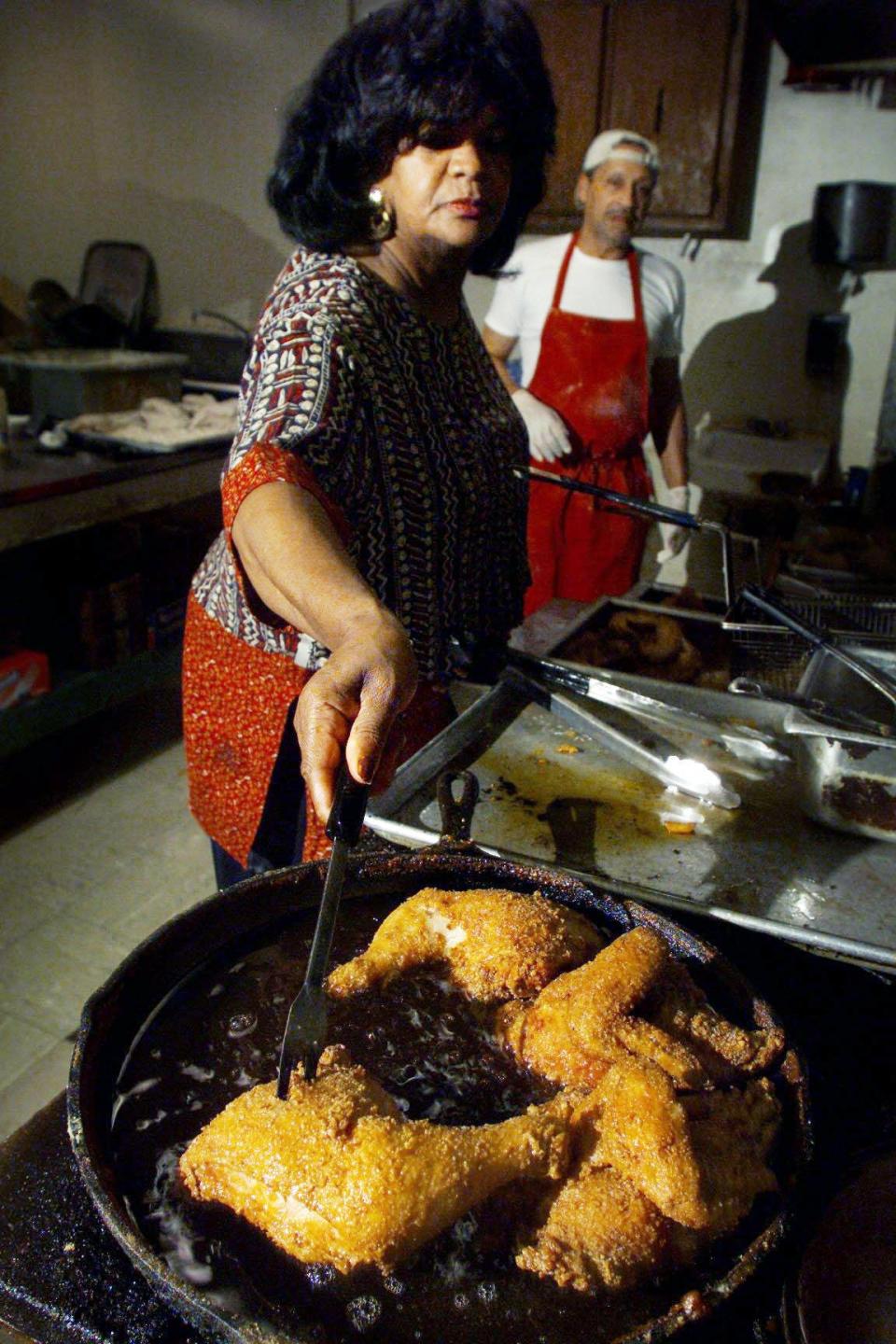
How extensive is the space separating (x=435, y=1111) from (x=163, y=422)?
4020 mm

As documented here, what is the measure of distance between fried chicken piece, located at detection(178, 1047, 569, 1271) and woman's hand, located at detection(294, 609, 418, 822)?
0.90ft

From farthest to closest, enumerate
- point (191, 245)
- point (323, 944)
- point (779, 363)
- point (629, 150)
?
point (191, 245)
point (779, 363)
point (629, 150)
point (323, 944)

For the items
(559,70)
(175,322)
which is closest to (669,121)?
(559,70)

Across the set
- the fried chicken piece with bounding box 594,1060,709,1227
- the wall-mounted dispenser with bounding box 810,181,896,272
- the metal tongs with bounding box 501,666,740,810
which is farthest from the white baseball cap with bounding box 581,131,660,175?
the fried chicken piece with bounding box 594,1060,709,1227

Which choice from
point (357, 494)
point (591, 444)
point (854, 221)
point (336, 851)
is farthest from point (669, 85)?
point (336, 851)

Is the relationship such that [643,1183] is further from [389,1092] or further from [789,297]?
[789,297]

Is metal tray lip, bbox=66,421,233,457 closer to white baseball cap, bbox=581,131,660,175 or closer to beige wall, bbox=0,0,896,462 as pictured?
white baseball cap, bbox=581,131,660,175

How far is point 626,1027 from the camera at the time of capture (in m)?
1.01

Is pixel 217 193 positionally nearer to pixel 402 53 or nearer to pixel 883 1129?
pixel 402 53

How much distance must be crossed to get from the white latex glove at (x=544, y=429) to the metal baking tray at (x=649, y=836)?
2056mm

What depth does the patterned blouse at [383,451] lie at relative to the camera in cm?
148

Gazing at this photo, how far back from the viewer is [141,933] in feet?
10.3

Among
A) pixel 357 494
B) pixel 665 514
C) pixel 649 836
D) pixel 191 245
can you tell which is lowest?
pixel 649 836

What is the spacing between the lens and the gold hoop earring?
172 cm
